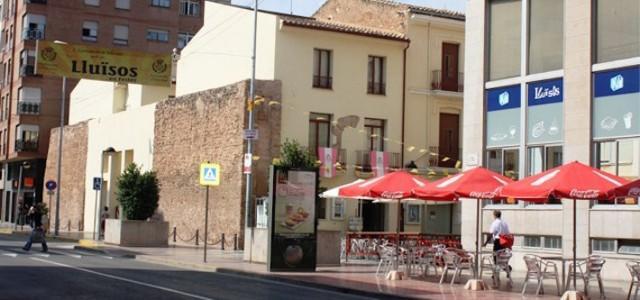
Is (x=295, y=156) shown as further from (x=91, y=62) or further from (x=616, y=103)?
(x=616, y=103)

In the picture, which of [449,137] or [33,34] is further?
[33,34]

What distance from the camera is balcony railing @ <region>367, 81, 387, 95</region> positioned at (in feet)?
127

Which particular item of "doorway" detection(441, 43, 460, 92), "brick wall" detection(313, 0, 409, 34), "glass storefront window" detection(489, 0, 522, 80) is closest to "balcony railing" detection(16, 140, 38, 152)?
"brick wall" detection(313, 0, 409, 34)

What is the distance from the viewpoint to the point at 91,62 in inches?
1350

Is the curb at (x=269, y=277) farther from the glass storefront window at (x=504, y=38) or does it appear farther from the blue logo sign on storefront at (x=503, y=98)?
the glass storefront window at (x=504, y=38)

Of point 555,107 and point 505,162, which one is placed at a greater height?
point 555,107

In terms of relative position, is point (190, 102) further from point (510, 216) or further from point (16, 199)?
point (16, 199)

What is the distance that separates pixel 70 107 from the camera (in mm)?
62281

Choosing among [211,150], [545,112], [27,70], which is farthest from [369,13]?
[27,70]

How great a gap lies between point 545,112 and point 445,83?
57.0ft

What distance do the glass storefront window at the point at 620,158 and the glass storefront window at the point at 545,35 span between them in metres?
2.75

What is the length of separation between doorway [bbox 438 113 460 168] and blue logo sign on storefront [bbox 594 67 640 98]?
743 inches

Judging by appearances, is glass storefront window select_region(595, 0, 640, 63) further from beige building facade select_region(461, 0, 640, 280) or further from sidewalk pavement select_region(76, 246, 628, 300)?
sidewalk pavement select_region(76, 246, 628, 300)

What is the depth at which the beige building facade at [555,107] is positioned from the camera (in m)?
20.4
